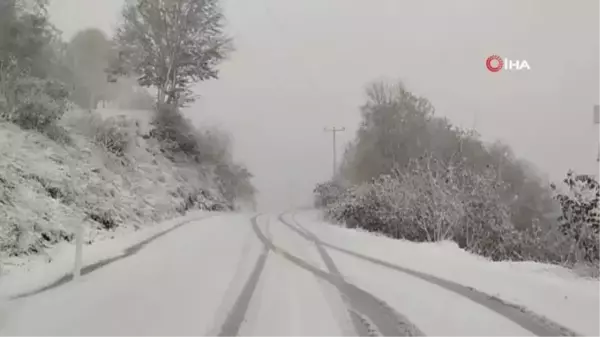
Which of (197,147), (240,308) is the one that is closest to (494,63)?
(240,308)

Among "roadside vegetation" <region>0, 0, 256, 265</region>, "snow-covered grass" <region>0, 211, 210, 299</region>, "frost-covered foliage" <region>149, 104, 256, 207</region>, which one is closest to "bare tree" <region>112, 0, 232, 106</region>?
"roadside vegetation" <region>0, 0, 256, 265</region>

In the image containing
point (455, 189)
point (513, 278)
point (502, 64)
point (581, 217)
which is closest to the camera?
point (502, 64)

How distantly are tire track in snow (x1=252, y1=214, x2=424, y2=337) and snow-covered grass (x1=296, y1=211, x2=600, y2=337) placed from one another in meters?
1.57

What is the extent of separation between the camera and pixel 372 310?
5.70 meters

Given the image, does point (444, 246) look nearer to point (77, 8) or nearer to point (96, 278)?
point (96, 278)

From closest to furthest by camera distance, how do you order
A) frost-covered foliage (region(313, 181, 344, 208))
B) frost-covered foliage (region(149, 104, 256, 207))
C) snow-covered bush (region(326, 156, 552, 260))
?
frost-covered foliage (region(149, 104, 256, 207)), snow-covered bush (region(326, 156, 552, 260)), frost-covered foliage (region(313, 181, 344, 208))

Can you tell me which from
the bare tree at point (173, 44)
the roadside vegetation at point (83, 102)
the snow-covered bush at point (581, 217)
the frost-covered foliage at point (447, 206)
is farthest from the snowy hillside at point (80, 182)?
the snow-covered bush at point (581, 217)

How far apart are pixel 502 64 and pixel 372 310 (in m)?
2.95

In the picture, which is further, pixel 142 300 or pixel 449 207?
pixel 449 207

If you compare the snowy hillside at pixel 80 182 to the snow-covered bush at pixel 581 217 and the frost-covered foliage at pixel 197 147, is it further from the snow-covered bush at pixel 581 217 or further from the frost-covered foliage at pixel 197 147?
the snow-covered bush at pixel 581 217

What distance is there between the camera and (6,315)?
4523 millimetres

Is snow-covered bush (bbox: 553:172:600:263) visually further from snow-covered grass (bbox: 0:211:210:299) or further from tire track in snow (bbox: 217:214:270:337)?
snow-covered grass (bbox: 0:211:210:299)

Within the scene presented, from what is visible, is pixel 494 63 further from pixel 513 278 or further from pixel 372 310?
pixel 513 278

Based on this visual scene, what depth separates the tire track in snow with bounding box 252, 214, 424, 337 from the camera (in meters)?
4.81
